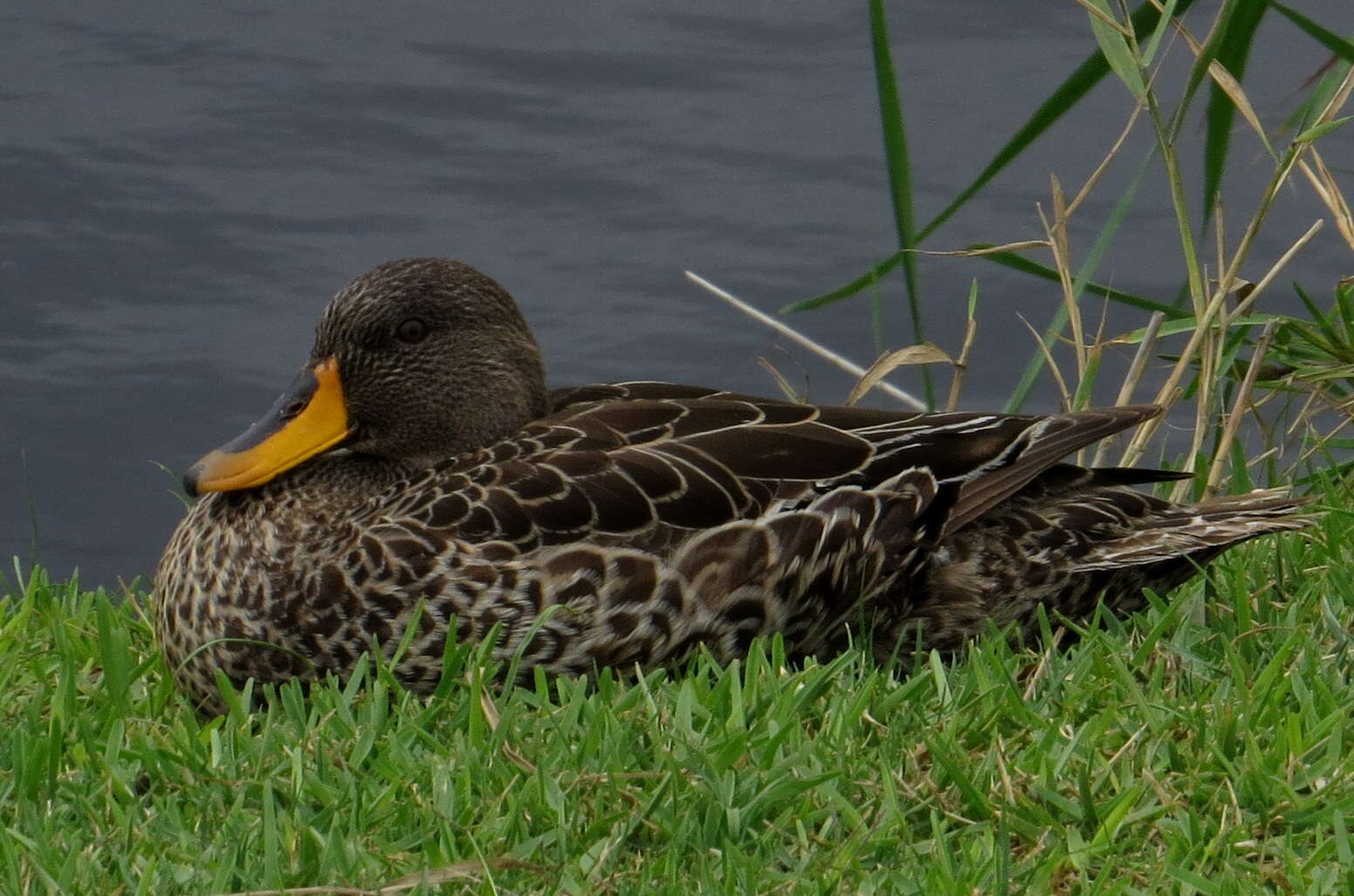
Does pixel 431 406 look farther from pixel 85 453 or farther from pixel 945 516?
pixel 85 453

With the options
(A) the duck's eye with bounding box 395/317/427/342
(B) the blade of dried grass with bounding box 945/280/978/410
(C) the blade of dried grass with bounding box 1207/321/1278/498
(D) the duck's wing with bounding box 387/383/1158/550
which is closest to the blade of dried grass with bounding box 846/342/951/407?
(B) the blade of dried grass with bounding box 945/280/978/410

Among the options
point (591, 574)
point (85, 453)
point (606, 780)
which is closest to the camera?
point (606, 780)

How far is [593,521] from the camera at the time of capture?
4.34 metres

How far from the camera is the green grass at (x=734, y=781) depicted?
3.20 m

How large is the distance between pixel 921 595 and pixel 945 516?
0.19 meters

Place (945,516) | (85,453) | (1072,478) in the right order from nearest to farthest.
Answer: (945,516) < (1072,478) < (85,453)

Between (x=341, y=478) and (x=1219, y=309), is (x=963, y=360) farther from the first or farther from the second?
Answer: (x=341, y=478)

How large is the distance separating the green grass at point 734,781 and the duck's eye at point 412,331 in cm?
93

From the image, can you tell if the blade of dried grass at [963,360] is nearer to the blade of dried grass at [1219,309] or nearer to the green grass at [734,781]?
the blade of dried grass at [1219,309]

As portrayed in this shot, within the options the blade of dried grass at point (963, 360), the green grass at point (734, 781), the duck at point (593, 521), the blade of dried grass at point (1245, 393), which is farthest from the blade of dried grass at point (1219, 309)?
the green grass at point (734, 781)

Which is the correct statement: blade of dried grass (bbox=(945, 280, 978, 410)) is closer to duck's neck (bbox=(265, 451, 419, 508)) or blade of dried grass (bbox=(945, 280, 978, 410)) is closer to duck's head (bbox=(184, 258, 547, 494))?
duck's head (bbox=(184, 258, 547, 494))

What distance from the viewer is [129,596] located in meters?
5.12

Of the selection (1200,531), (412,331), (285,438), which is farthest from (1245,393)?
(285,438)

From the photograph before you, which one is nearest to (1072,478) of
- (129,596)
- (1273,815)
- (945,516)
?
(945,516)
